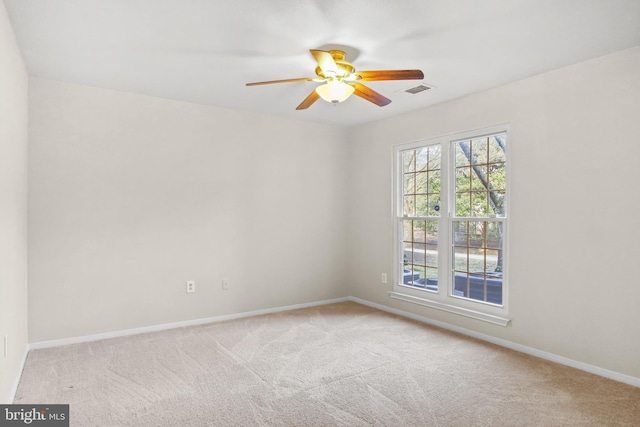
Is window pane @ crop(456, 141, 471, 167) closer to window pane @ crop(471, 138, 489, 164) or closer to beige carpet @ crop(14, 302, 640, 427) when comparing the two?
window pane @ crop(471, 138, 489, 164)

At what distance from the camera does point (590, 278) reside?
121 inches

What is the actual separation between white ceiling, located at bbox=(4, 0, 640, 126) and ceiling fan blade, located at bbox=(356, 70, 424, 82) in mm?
223

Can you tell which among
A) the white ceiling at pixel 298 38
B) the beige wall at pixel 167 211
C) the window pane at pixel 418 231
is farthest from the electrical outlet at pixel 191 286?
the window pane at pixel 418 231

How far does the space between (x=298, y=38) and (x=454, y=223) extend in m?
2.56

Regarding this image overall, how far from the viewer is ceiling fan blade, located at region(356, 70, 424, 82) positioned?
2586mm

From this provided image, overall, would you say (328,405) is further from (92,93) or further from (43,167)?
(92,93)

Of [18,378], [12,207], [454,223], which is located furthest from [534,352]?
[12,207]

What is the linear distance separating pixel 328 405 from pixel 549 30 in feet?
9.24

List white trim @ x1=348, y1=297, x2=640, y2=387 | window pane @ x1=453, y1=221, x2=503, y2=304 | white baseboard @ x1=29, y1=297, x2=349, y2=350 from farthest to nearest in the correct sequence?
window pane @ x1=453, y1=221, x2=503, y2=304
white baseboard @ x1=29, y1=297, x2=349, y2=350
white trim @ x1=348, y1=297, x2=640, y2=387

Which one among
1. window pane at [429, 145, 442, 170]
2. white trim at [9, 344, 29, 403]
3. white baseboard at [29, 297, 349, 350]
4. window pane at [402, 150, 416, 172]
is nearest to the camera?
white trim at [9, 344, 29, 403]

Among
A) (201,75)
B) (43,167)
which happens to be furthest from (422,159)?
(43,167)

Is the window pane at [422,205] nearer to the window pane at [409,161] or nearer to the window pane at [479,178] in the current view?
the window pane at [409,161]

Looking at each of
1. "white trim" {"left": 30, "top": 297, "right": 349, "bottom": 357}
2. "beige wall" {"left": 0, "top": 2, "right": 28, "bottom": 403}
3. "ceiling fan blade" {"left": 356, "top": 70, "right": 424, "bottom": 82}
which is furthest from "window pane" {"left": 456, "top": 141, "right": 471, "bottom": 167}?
"beige wall" {"left": 0, "top": 2, "right": 28, "bottom": 403}

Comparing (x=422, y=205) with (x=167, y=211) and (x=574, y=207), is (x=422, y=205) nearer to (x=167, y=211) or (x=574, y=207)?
(x=574, y=207)
